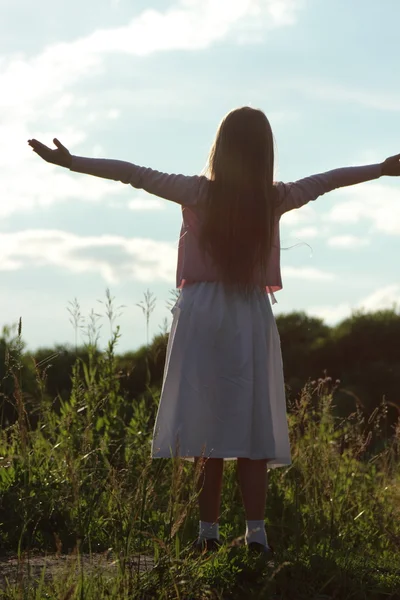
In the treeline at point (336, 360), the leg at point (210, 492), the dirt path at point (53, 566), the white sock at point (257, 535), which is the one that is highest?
the treeline at point (336, 360)

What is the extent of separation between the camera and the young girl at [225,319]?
3.94m

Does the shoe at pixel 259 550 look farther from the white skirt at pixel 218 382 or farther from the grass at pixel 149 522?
the white skirt at pixel 218 382

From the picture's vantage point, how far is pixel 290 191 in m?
4.24

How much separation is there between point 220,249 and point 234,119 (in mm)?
646

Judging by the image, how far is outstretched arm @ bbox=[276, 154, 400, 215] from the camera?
13.9 feet

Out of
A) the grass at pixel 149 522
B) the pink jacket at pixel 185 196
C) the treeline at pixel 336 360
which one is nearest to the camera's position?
the grass at pixel 149 522

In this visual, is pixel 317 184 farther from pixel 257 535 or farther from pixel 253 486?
pixel 257 535

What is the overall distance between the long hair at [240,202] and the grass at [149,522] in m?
0.96

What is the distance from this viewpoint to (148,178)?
4102 millimetres

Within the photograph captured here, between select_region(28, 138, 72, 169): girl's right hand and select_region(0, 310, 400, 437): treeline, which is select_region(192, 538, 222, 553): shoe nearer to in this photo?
select_region(28, 138, 72, 169): girl's right hand

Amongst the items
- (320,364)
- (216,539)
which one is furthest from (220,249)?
(320,364)

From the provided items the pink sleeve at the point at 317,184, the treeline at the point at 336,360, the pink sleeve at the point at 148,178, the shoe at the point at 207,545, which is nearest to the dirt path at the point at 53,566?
the shoe at the point at 207,545

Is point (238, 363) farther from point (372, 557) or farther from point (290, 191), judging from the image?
point (372, 557)

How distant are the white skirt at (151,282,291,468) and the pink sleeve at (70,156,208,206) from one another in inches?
17.1
